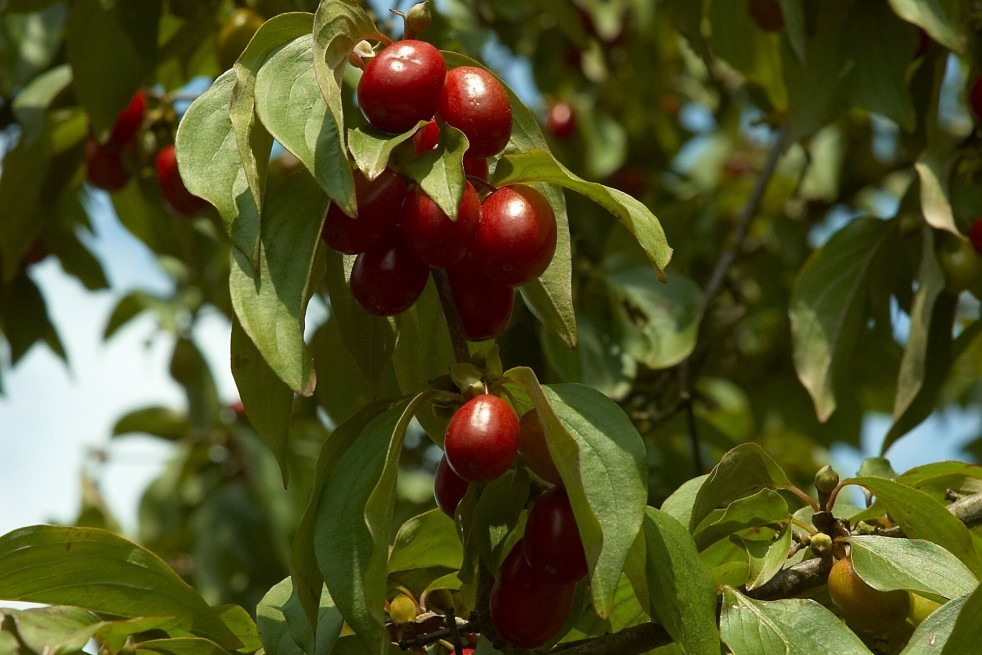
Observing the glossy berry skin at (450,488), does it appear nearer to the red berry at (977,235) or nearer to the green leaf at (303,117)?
the green leaf at (303,117)

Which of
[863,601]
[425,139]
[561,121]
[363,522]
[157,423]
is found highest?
[425,139]

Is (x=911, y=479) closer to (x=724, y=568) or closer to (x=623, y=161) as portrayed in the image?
(x=724, y=568)

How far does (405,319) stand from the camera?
1383mm

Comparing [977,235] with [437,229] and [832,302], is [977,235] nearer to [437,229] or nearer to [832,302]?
[832,302]

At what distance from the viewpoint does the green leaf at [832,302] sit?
2.16 meters

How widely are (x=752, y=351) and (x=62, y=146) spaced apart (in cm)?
213

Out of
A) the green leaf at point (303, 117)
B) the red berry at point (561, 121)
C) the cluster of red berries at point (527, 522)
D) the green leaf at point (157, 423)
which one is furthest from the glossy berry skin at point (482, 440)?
the green leaf at point (157, 423)

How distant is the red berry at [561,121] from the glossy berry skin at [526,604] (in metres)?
2.95

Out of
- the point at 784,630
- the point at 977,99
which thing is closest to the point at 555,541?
the point at 784,630

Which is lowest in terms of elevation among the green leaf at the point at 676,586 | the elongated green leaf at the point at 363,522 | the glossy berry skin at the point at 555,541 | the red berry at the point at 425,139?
the green leaf at the point at 676,586

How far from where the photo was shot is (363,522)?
1.13 meters

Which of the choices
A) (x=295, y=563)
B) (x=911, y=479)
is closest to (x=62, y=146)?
(x=295, y=563)

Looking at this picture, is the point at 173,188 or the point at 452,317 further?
the point at 173,188

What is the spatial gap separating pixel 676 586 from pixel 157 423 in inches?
142
